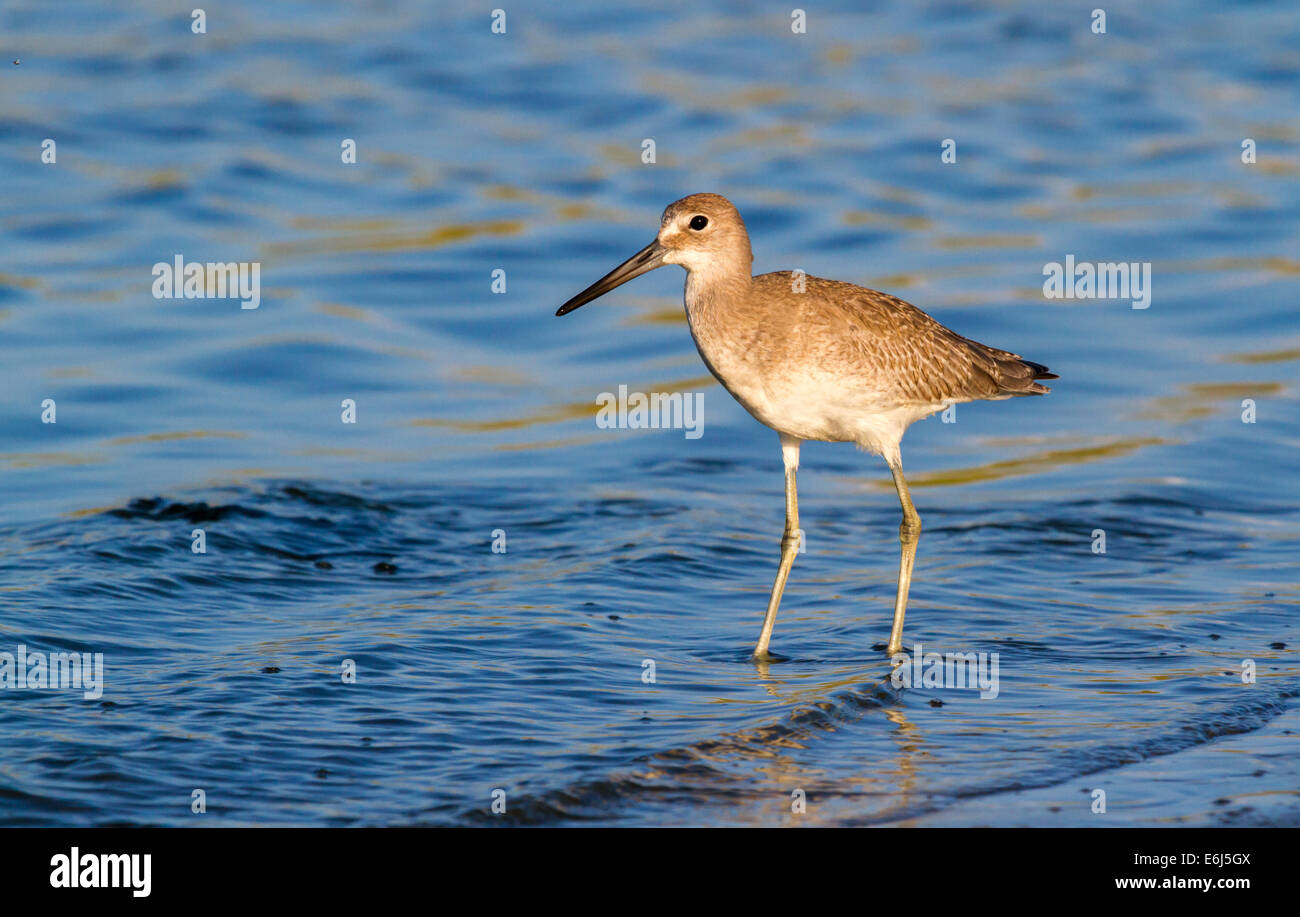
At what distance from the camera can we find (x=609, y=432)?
13758 mm

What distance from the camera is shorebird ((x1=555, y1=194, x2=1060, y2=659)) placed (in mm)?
8836

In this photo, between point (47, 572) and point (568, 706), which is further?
point (47, 572)

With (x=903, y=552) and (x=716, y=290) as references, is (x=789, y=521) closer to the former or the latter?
(x=903, y=552)

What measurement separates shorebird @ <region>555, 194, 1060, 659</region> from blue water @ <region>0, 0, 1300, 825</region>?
3.81 feet

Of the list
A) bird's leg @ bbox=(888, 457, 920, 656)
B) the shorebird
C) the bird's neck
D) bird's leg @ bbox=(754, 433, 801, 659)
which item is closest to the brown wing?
the shorebird

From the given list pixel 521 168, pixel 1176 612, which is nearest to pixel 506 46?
pixel 521 168

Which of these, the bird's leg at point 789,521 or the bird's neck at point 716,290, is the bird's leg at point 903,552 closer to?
the bird's leg at point 789,521

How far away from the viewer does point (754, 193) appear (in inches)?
797

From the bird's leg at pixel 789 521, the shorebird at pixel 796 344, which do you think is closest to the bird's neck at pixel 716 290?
the shorebird at pixel 796 344

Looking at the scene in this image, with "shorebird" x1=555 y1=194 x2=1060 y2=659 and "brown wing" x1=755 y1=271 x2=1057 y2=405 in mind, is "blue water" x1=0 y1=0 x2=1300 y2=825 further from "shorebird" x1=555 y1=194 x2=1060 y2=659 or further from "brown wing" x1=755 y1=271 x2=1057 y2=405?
"brown wing" x1=755 y1=271 x2=1057 y2=405

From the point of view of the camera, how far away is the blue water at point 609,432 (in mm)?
7512

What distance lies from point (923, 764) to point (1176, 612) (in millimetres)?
2924

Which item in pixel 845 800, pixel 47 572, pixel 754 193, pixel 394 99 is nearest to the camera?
pixel 845 800
